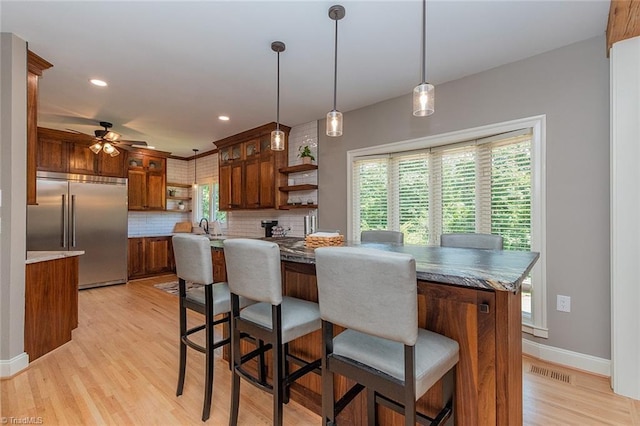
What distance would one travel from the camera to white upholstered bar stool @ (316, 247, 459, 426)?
1.03 m

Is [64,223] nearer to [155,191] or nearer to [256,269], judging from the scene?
[155,191]

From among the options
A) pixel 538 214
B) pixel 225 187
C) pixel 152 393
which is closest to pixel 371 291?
pixel 152 393

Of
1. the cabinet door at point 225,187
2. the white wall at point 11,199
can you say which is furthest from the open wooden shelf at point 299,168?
the white wall at point 11,199

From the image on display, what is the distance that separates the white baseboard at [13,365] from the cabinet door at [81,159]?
11.3ft

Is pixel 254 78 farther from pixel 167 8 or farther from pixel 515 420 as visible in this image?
pixel 515 420

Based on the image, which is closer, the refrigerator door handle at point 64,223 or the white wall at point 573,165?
the white wall at point 573,165

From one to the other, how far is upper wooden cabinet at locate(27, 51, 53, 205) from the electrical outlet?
465 cm

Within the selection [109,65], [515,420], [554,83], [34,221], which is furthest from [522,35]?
[34,221]

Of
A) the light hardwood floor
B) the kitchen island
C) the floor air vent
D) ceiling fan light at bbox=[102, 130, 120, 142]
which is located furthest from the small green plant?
the floor air vent

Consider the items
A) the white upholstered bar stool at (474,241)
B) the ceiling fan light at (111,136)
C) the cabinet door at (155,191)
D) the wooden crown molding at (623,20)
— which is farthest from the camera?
the cabinet door at (155,191)

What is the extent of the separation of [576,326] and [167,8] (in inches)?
153

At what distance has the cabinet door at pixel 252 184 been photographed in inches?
189

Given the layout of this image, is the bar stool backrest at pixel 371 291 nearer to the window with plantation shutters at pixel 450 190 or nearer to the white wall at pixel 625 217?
the white wall at pixel 625 217

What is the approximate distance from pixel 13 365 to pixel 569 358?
442cm
